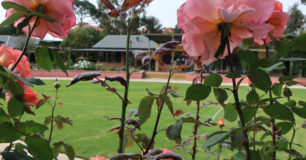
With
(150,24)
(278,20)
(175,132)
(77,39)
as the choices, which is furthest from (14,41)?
(150,24)

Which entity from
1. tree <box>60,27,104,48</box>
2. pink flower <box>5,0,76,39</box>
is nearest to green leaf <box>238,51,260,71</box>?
pink flower <box>5,0,76,39</box>

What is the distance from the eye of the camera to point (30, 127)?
322mm

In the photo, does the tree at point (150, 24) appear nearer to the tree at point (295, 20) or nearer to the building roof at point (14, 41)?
the tree at point (295, 20)

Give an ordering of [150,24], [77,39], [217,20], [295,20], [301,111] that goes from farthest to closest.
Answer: [150,24]
[295,20]
[77,39]
[301,111]
[217,20]

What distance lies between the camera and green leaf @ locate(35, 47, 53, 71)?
37 cm

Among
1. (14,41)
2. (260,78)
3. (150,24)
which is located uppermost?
(150,24)

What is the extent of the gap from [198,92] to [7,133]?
254 millimetres

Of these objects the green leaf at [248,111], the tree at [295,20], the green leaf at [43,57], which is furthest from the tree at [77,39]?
the green leaf at [248,111]

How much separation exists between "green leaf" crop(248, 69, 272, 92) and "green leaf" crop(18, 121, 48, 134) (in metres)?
0.28

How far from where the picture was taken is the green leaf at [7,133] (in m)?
0.31

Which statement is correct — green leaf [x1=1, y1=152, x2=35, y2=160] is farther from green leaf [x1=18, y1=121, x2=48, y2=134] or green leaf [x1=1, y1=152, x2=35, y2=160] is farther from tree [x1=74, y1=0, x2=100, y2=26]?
tree [x1=74, y1=0, x2=100, y2=26]

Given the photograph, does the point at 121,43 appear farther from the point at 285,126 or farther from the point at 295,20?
the point at 285,126

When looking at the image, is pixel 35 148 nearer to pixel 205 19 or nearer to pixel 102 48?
pixel 205 19

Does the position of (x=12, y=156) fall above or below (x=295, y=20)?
below
